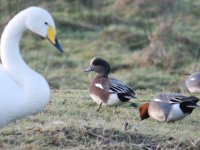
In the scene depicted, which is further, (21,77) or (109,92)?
(109,92)

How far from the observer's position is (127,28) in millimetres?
15055

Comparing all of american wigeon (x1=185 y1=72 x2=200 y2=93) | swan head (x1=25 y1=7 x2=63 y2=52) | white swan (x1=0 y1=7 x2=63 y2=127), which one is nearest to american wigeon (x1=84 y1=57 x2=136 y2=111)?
american wigeon (x1=185 y1=72 x2=200 y2=93)

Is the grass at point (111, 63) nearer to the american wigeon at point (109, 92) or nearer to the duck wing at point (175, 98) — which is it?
the american wigeon at point (109, 92)

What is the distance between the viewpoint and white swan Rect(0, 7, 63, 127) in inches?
217

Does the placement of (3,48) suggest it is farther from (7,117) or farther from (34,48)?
(34,48)

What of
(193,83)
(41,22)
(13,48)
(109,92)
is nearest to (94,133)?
(13,48)

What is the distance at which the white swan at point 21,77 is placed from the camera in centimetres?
551

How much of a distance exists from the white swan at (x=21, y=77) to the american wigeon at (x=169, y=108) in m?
1.78

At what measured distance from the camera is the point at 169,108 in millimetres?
7156

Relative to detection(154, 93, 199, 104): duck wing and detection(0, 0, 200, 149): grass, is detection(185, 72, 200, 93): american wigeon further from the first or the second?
detection(154, 93, 199, 104): duck wing

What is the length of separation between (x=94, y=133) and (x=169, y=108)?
121cm

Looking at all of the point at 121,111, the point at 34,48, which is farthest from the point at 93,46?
the point at 121,111

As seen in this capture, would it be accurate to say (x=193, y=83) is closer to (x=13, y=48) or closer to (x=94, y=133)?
(x=94, y=133)

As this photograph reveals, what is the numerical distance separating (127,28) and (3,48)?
30.9 ft
